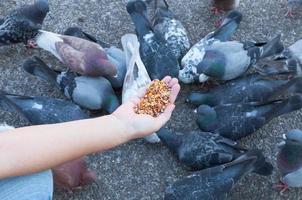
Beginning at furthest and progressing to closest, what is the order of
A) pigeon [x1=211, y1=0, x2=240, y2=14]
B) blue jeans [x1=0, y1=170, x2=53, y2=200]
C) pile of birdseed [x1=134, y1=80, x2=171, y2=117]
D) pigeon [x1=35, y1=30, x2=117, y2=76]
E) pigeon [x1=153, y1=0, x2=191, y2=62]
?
pigeon [x1=211, y1=0, x2=240, y2=14]
pigeon [x1=153, y1=0, x2=191, y2=62]
pigeon [x1=35, y1=30, x2=117, y2=76]
pile of birdseed [x1=134, y1=80, x2=171, y2=117]
blue jeans [x1=0, y1=170, x2=53, y2=200]

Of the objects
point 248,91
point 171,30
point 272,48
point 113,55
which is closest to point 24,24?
point 113,55

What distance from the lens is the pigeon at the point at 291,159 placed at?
2.55 metres

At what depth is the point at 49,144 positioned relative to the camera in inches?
73.3

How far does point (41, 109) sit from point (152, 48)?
0.74 m

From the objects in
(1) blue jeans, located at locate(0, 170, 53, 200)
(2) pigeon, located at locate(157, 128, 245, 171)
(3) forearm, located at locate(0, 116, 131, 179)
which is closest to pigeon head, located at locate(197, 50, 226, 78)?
(2) pigeon, located at locate(157, 128, 245, 171)

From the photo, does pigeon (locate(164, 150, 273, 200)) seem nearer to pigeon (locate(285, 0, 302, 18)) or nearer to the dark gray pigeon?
the dark gray pigeon

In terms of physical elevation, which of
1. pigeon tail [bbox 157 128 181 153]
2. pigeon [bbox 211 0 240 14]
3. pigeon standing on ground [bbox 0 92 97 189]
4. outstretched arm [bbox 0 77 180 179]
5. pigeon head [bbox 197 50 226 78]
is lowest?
pigeon tail [bbox 157 128 181 153]

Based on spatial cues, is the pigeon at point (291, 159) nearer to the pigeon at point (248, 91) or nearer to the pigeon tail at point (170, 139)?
the pigeon at point (248, 91)

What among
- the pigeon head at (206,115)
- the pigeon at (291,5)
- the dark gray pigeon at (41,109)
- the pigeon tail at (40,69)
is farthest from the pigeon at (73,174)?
the pigeon at (291,5)

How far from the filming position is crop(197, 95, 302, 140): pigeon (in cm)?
279

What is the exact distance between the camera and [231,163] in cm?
256

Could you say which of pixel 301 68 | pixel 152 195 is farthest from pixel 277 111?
pixel 152 195

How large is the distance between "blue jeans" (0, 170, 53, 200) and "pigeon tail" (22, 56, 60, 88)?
3.29ft

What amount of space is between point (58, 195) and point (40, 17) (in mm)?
1156
